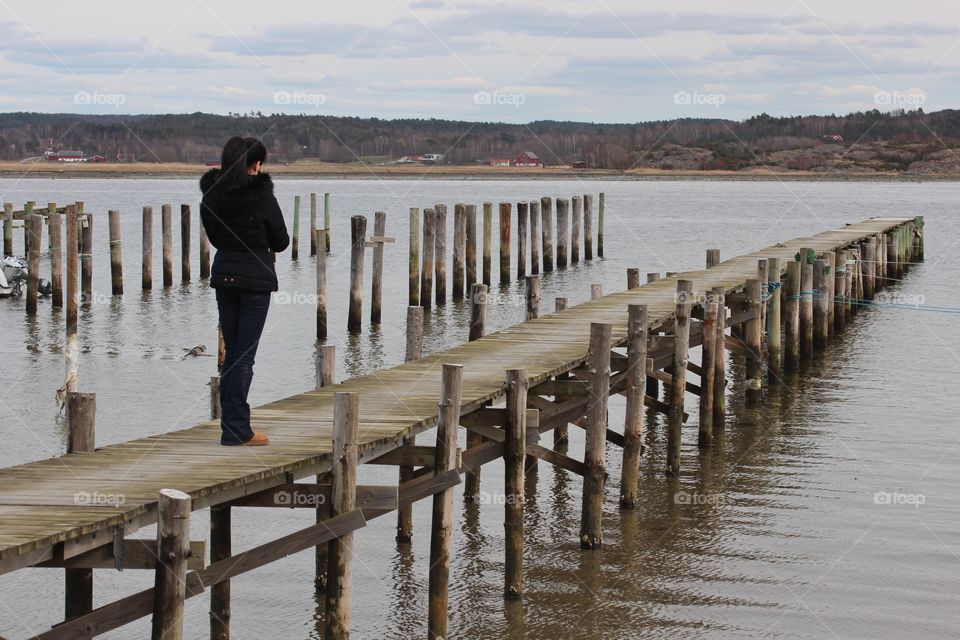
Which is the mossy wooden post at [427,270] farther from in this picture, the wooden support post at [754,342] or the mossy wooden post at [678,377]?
the mossy wooden post at [678,377]

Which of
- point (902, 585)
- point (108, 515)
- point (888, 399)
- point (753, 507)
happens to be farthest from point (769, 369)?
point (108, 515)

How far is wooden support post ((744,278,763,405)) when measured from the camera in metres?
18.4

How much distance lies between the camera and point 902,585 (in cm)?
1108

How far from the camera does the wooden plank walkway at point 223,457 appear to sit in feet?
23.5

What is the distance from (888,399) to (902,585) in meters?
8.49

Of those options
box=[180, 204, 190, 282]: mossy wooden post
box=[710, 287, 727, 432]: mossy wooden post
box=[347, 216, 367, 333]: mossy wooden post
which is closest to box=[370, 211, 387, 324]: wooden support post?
box=[347, 216, 367, 333]: mossy wooden post

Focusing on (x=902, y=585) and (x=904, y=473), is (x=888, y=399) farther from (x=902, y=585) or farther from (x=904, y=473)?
(x=902, y=585)

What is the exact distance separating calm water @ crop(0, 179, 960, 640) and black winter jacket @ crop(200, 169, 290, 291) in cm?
254

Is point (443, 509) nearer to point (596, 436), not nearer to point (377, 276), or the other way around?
point (596, 436)

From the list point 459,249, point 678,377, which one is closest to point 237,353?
point 678,377

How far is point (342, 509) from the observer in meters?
8.63

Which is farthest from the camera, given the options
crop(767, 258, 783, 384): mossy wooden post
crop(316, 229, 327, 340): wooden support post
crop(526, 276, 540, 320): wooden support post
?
crop(316, 229, 327, 340): wooden support post

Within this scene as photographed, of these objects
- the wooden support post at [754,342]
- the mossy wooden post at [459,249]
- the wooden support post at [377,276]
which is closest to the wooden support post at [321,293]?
the wooden support post at [377,276]

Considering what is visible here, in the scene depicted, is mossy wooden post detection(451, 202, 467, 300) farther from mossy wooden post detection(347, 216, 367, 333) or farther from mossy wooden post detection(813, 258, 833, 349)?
mossy wooden post detection(813, 258, 833, 349)
